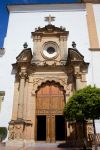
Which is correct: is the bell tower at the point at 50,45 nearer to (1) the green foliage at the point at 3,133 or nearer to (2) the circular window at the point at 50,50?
(2) the circular window at the point at 50,50

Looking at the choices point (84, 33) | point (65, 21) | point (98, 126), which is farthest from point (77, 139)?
point (65, 21)

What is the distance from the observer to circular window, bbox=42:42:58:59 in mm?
19031

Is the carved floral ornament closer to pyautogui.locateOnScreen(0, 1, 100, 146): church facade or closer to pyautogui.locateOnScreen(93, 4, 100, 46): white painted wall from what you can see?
pyautogui.locateOnScreen(0, 1, 100, 146): church facade

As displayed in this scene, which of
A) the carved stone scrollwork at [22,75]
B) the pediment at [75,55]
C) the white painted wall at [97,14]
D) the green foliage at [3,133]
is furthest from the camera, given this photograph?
the white painted wall at [97,14]

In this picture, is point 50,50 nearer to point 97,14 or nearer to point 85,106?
point 97,14

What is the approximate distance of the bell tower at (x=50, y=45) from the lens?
18.8m

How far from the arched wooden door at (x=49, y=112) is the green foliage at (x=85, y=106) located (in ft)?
12.7

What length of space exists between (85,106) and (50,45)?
831 centimetres

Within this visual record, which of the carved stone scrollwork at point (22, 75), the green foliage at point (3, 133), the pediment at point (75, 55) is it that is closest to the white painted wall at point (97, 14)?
the pediment at point (75, 55)

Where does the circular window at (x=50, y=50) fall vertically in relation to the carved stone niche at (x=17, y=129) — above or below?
above

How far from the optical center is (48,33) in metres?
19.8

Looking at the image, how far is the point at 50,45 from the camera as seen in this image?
19625 millimetres

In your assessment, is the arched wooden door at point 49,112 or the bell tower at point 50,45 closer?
the arched wooden door at point 49,112

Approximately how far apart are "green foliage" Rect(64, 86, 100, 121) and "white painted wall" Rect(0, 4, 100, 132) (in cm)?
472
